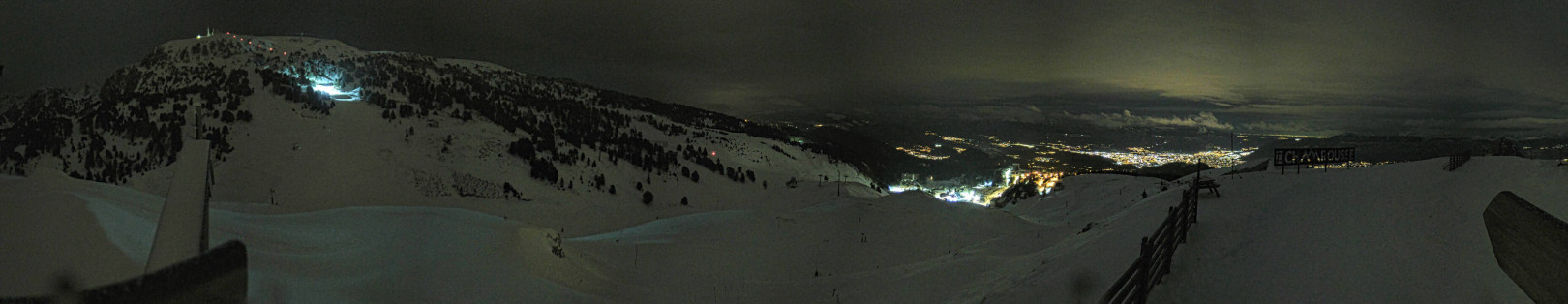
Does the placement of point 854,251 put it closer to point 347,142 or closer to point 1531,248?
point 1531,248

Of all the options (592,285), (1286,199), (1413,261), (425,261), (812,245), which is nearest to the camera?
(1413,261)

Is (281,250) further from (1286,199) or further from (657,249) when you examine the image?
(1286,199)

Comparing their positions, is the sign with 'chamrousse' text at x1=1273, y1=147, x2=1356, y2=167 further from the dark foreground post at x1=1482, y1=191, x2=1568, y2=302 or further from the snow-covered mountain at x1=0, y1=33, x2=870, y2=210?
the snow-covered mountain at x1=0, y1=33, x2=870, y2=210

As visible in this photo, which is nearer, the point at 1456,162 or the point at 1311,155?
the point at 1456,162

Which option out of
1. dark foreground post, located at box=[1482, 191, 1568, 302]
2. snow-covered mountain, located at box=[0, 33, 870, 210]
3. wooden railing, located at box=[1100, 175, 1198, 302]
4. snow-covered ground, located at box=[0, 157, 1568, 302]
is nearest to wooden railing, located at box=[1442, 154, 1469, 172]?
snow-covered ground, located at box=[0, 157, 1568, 302]

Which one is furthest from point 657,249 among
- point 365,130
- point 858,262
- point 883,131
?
point 883,131

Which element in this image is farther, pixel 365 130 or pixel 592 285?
pixel 365 130

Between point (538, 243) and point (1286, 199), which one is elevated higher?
point (1286, 199)

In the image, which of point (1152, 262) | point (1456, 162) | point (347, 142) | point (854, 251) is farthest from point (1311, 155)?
point (347, 142)
